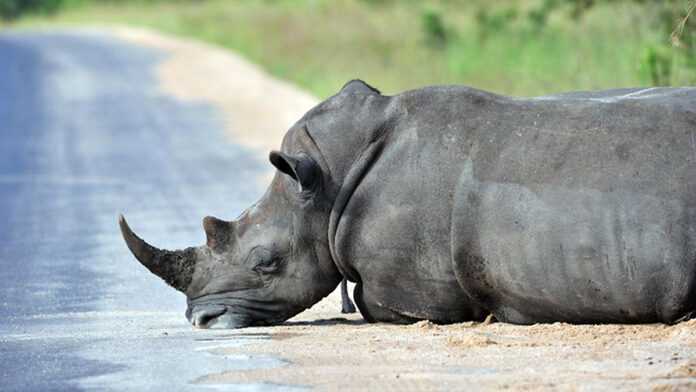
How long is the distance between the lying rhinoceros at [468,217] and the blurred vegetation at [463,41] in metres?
1.38

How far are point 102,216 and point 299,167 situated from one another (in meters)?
6.74

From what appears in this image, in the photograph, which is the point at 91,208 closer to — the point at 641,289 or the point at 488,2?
the point at 641,289

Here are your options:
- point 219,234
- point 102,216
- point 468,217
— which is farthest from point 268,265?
point 102,216

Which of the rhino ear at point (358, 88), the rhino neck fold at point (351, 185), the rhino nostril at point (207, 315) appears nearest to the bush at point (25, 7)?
the rhino ear at point (358, 88)

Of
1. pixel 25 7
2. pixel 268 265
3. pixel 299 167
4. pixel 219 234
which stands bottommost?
pixel 268 265

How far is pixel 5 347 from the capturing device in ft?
26.3

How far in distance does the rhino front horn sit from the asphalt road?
0.27m

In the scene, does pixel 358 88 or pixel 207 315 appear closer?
pixel 207 315

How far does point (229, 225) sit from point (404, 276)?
1.15m

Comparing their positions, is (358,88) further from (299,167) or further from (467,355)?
(467,355)

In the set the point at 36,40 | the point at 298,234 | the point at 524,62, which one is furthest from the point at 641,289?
the point at 36,40

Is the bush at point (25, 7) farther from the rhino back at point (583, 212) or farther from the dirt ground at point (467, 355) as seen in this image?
the rhino back at point (583, 212)

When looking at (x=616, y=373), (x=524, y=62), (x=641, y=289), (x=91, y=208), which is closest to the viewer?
(x=616, y=373)

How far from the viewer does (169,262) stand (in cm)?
882
